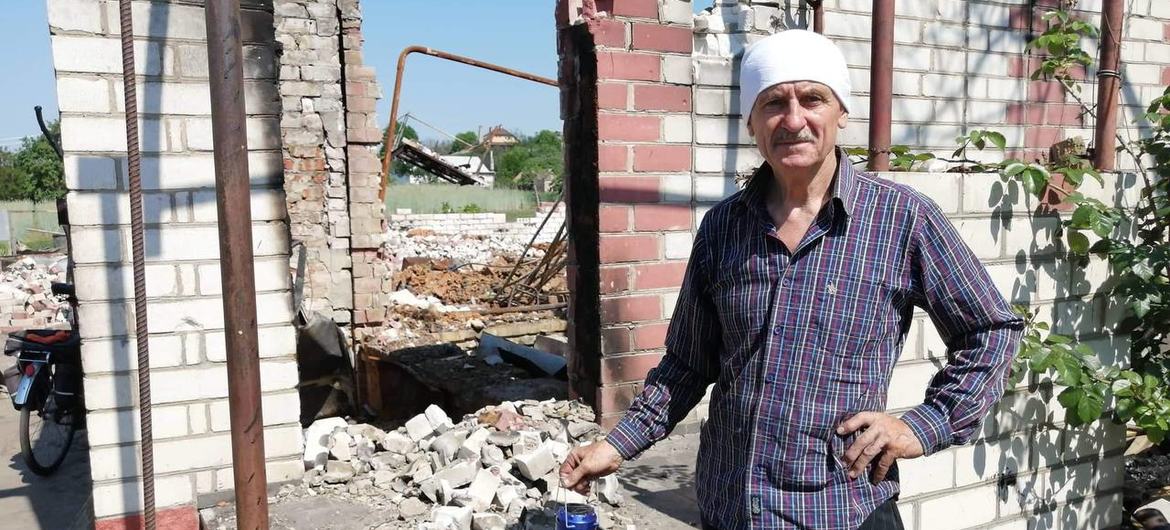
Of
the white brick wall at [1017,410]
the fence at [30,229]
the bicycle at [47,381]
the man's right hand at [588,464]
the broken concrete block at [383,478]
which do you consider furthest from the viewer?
the fence at [30,229]

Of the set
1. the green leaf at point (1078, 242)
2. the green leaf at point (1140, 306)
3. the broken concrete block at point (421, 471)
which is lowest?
the broken concrete block at point (421, 471)

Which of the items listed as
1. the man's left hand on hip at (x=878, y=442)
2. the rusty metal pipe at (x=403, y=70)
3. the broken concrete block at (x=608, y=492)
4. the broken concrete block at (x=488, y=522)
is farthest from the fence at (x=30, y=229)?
the man's left hand on hip at (x=878, y=442)

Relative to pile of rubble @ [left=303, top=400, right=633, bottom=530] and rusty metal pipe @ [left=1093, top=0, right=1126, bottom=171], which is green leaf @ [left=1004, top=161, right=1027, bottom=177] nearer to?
rusty metal pipe @ [left=1093, top=0, right=1126, bottom=171]

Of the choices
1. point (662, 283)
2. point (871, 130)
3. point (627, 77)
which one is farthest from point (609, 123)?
point (871, 130)

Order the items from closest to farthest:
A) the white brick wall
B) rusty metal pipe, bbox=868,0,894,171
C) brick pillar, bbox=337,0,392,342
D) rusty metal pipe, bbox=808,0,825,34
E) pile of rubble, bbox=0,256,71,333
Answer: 1. the white brick wall
2. rusty metal pipe, bbox=868,0,894,171
3. rusty metal pipe, bbox=808,0,825,34
4. brick pillar, bbox=337,0,392,342
5. pile of rubble, bbox=0,256,71,333

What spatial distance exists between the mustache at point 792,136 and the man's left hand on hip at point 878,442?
54 centimetres

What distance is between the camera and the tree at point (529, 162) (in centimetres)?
5284

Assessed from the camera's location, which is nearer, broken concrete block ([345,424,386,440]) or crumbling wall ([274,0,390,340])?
broken concrete block ([345,424,386,440])

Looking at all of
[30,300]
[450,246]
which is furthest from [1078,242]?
[450,246]

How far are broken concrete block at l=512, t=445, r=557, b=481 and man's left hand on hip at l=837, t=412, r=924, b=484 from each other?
6.17 feet

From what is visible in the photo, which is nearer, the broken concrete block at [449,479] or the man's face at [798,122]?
the man's face at [798,122]

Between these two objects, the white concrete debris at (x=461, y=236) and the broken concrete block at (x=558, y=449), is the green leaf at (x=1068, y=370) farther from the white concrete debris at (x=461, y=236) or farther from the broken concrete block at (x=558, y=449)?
the white concrete debris at (x=461, y=236)

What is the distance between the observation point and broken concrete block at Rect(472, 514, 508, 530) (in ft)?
9.53

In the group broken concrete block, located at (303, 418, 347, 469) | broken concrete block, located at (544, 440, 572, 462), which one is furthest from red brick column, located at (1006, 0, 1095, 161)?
broken concrete block, located at (303, 418, 347, 469)
